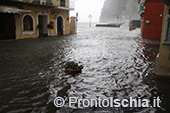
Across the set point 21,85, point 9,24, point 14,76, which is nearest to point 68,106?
point 21,85

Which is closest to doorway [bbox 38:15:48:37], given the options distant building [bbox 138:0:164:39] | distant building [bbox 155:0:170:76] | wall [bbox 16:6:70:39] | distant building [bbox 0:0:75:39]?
distant building [bbox 0:0:75:39]

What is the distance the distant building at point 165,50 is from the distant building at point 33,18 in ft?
41.2

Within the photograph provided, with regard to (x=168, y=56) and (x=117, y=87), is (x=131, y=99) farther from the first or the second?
(x=168, y=56)

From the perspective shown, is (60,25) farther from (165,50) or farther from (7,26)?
(165,50)

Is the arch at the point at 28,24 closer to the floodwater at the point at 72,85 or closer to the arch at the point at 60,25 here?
the arch at the point at 60,25

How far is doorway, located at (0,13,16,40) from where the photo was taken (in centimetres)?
1620

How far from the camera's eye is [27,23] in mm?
19141

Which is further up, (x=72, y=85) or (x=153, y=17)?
(x=153, y=17)

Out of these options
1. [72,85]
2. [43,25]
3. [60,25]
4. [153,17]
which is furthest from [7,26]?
[153,17]

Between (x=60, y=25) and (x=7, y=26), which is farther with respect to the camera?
(x=60, y=25)

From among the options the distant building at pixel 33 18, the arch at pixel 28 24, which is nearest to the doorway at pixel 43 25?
the distant building at pixel 33 18

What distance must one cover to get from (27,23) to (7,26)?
294 cm

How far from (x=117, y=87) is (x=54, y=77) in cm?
236

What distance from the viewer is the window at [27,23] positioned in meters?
18.8
